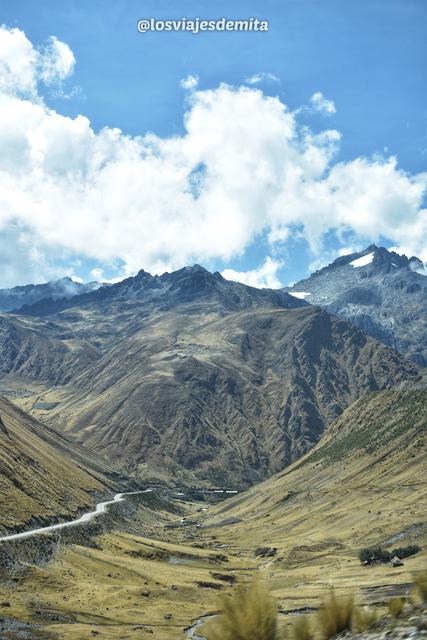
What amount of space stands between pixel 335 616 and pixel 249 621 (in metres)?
2.30

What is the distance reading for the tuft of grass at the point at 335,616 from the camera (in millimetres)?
15102

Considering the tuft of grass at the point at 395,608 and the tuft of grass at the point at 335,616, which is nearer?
the tuft of grass at the point at 395,608

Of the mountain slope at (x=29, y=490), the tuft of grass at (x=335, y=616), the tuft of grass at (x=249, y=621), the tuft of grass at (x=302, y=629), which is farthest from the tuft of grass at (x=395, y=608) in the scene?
the mountain slope at (x=29, y=490)

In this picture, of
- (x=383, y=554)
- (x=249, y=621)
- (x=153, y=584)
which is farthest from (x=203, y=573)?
(x=249, y=621)

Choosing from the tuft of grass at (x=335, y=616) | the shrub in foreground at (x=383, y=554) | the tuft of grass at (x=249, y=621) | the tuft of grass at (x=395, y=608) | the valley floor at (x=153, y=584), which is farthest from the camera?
the shrub in foreground at (x=383, y=554)

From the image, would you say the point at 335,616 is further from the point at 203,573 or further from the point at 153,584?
the point at 203,573

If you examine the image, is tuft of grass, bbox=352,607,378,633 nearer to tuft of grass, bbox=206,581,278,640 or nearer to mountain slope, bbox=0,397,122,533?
tuft of grass, bbox=206,581,278,640

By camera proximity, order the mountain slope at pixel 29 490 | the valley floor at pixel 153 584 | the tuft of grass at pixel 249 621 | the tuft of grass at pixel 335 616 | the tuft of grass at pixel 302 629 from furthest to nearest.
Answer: the mountain slope at pixel 29 490 → the valley floor at pixel 153 584 → the tuft of grass at pixel 335 616 → the tuft of grass at pixel 249 621 → the tuft of grass at pixel 302 629

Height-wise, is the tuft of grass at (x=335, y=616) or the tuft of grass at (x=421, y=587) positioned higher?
the tuft of grass at (x=421, y=587)

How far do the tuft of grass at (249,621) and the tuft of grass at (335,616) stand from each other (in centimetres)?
132

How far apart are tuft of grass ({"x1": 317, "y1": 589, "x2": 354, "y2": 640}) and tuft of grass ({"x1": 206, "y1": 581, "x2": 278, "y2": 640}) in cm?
132

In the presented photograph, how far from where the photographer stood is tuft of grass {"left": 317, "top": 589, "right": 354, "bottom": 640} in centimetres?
1510

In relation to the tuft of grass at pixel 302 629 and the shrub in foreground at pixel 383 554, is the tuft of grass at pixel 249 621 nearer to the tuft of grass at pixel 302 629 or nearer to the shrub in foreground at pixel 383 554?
the tuft of grass at pixel 302 629

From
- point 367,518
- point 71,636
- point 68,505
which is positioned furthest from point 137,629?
point 367,518
